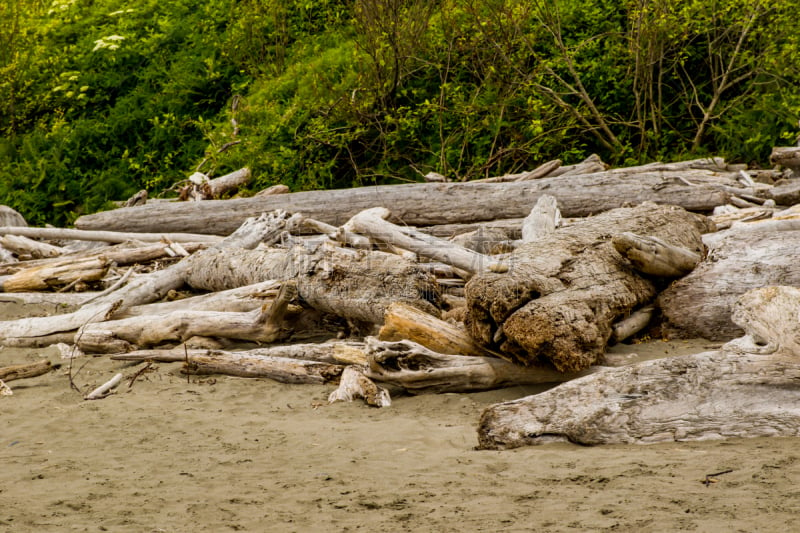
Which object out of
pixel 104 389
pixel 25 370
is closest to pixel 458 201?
pixel 104 389

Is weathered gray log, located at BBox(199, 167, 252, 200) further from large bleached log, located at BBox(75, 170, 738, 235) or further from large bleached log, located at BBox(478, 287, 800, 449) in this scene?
large bleached log, located at BBox(478, 287, 800, 449)

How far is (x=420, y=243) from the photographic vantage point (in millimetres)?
7895

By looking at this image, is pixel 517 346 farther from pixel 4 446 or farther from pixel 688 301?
pixel 4 446

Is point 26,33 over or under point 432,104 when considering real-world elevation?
→ over

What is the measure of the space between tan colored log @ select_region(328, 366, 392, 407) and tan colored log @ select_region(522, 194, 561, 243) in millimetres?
3059

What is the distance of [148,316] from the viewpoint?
25.2 ft

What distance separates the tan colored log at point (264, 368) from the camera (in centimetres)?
621

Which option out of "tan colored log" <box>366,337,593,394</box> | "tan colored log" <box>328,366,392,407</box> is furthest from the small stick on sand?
"tan colored log" <box>366,337,593,394</box>

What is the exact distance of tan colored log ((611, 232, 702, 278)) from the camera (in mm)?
6141

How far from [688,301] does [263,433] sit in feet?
10.9

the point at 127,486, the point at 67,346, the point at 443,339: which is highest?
the point at 127,486

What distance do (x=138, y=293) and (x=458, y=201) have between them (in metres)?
3.88

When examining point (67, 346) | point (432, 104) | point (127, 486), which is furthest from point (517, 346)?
point (432, 104)

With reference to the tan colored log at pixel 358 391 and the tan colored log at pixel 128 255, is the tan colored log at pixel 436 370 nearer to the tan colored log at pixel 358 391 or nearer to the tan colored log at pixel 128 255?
the tan colored log at pixel 358 391
